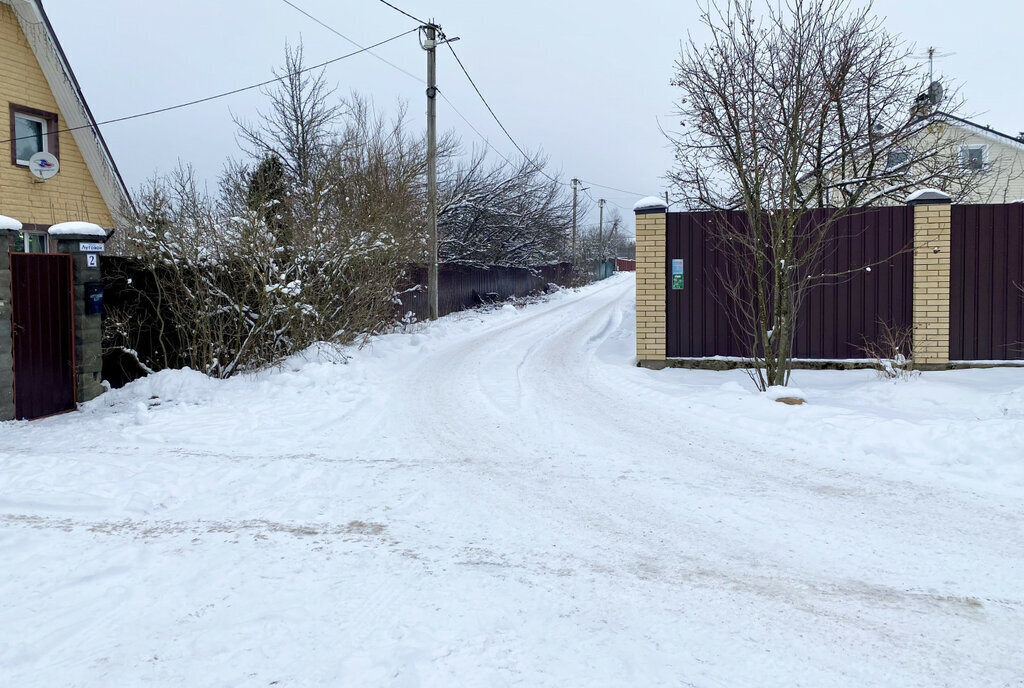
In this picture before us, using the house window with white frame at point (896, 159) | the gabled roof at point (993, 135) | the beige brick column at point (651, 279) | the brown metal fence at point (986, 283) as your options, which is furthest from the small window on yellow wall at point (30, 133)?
the gabled roof at point (993, 135)

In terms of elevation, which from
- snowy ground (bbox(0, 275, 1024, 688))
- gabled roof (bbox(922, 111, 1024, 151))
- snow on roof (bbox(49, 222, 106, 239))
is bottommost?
snowy ground (bbox(0, 275, 1024, 688))

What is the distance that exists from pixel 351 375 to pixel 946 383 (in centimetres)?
723

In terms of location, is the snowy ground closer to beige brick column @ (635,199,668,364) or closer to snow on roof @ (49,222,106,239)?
beige brick column @ (635,199,668,364)

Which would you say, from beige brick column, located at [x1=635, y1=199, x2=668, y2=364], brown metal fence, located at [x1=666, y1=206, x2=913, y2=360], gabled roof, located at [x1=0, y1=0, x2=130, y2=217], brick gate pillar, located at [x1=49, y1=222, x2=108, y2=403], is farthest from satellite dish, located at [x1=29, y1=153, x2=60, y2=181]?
brown metal fence, located at [x1=666, y1=206, x2=913, y2=360]

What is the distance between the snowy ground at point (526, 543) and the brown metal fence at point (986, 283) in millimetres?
1785

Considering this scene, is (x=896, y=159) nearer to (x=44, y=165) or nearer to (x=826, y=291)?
(x=826, y=291)

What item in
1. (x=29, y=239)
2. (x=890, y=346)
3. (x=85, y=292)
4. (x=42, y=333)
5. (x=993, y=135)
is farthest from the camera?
(x=993, y=135)

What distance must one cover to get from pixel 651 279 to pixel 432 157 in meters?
9.15

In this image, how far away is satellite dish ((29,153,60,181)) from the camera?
1410 cm

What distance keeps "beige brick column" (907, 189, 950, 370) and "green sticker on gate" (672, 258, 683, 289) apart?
2955mm

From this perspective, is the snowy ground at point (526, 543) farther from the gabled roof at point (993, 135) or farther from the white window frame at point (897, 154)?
the gabled roof at point (993, 135)

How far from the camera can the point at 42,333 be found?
8.30m

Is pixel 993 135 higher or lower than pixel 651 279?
higher

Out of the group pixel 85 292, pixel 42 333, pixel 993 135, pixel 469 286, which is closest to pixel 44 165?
pixel 85 292
